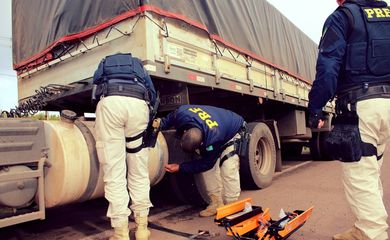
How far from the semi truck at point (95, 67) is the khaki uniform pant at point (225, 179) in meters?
0.12

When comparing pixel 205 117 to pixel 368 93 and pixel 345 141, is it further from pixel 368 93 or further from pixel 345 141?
pixel 368 93

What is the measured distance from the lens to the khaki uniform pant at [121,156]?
2969 mm

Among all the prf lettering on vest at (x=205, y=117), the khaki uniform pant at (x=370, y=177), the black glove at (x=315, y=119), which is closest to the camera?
the khaki uniform pant at (x=370, y=177)

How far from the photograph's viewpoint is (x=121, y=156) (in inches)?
120

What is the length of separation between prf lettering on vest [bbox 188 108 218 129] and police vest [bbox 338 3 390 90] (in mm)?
1358

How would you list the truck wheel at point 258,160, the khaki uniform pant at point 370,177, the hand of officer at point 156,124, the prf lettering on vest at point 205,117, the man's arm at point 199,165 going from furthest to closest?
the truck wheel at point 258,160 → the man's arm at point 199,165 → the prf lettering on vest at point 205,117 → the hand of officer at point 156,124 → the khaki uniform pant at point 370,177

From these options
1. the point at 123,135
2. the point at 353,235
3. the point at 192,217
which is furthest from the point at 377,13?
the point at 192,217

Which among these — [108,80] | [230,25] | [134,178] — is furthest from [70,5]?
[134,178]

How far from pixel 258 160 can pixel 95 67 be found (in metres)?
3.21

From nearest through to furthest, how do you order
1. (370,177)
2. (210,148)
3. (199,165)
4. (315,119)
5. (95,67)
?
(370,177), (315,119), (210,148), (199,165), (95,67)

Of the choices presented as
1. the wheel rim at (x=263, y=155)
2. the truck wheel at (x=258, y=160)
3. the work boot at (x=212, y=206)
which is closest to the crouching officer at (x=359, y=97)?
the work boot at (x=212, y=206)

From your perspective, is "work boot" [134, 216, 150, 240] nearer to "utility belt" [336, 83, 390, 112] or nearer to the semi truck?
the semi truck

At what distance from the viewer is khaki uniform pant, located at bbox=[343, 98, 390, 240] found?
2.49m

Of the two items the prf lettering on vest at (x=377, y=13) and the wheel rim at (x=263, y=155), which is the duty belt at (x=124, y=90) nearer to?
the prf lettering on vest at (x=377, y=13)
